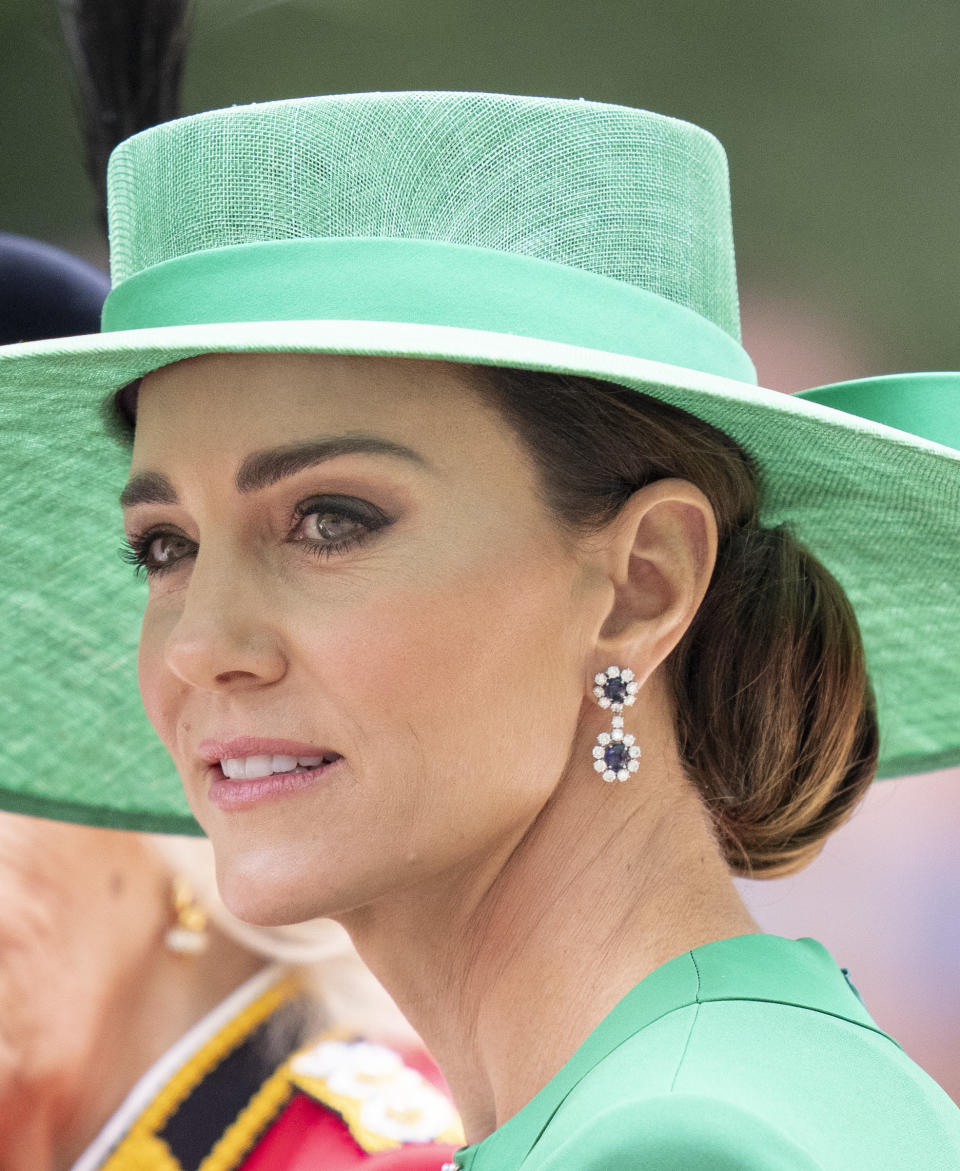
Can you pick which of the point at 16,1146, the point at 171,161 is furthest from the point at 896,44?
the point at 16,1146

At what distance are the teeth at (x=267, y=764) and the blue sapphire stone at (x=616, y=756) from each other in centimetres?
27

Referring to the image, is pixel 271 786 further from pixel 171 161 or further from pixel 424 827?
pixel 171 161

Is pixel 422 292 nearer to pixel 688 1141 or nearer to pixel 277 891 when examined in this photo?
pixel 277 891

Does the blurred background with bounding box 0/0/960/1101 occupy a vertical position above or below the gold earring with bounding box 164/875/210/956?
above

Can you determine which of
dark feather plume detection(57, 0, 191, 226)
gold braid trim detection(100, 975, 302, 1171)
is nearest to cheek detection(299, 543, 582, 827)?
gold braid trim detection(100, 975, 302, 1171)

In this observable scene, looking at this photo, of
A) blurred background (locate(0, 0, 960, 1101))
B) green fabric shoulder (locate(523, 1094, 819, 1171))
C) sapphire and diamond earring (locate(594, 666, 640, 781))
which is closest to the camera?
green fabric shoulder (locate(523, 1094, 819, 1171))

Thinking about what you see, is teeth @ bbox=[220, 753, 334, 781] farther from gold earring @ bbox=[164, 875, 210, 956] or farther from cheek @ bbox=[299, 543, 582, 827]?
gold earring @ bbox=[164, 875, 210, 956]

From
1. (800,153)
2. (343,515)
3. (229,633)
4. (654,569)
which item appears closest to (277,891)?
(229,633)

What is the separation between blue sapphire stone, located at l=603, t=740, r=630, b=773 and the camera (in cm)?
136

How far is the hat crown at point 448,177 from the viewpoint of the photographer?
1264mm

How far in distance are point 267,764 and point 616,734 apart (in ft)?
1.07

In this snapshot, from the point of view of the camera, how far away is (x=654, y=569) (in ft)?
4.54

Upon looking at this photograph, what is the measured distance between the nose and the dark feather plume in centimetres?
169

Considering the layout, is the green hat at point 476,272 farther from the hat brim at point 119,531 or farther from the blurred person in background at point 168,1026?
the blurred person in background at point 168,1026
